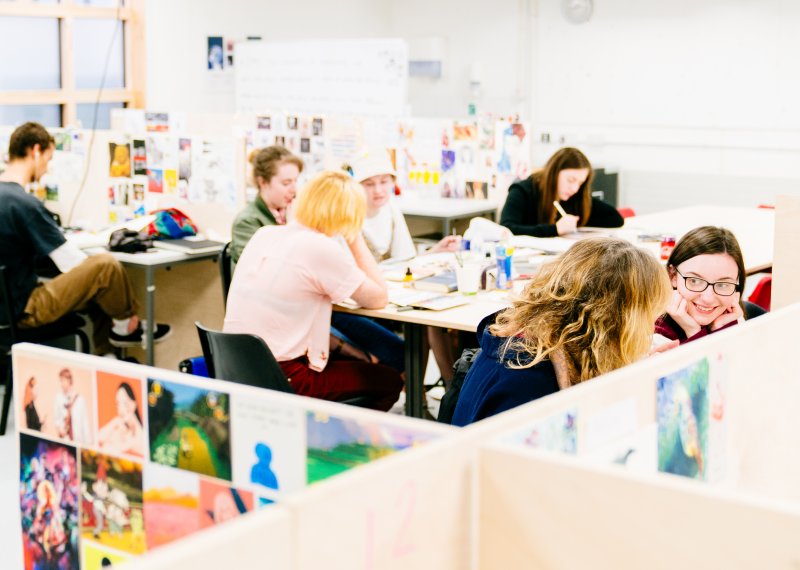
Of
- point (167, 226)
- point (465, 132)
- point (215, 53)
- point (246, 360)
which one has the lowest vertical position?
point (246, 360)

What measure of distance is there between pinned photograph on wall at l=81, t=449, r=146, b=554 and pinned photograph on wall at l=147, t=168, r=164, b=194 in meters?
3.98

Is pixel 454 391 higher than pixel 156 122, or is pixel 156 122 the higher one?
pixel 156 122

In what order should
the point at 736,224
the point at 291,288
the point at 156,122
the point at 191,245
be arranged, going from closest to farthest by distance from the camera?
the point at 291,288, the point at 191,245, the point at 736,224, the point at 156,122

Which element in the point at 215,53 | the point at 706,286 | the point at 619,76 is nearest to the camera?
the point at 706,286

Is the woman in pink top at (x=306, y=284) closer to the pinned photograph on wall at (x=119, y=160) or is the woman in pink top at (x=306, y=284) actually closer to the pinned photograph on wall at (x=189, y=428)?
the pinned photograph on wall at (x=189, y=428)

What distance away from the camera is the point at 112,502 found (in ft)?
4.82

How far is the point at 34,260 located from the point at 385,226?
4.91 feet

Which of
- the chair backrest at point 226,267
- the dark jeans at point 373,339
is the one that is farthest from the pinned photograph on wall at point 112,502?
the chair backrest at point 226,267

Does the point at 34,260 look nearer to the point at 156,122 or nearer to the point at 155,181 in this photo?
the point at 155,181

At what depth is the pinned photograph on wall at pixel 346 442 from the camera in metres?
1.18

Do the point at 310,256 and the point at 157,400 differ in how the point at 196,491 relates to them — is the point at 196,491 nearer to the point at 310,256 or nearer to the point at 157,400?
the point at 157,400

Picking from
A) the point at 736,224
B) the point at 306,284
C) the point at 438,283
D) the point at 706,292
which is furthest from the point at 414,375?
the point at 736,224

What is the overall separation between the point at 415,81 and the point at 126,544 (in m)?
8.39

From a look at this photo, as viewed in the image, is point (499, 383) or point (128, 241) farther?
point (128, 241)
